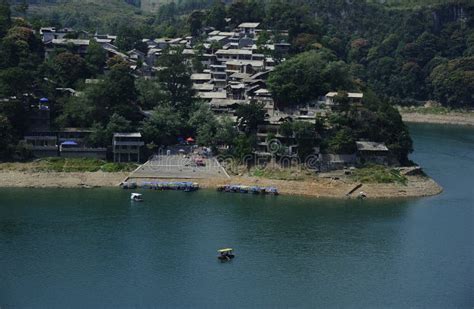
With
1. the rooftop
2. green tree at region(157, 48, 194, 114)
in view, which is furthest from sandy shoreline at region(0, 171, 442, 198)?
the rooftop

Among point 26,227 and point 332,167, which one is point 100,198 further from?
point 332,167

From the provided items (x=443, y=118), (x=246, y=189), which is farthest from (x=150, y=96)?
(x=443, y=118)

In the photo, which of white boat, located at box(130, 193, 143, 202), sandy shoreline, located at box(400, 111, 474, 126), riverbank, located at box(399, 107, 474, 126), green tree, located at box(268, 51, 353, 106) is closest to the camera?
white boat, located at box(130, 193, 143, 202)

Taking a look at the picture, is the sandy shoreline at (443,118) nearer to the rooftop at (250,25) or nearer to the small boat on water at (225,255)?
the rooftop at (250,25)

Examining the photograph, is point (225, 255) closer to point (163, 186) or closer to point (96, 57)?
point (163, 186)

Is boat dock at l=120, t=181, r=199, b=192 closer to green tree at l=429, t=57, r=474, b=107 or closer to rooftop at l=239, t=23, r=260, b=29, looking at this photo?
rooftop at l=239, t=23, r=260, b=29

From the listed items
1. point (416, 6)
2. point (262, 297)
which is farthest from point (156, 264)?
point (416, 6)

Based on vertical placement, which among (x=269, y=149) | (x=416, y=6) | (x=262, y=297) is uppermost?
(x=416, y=6)
